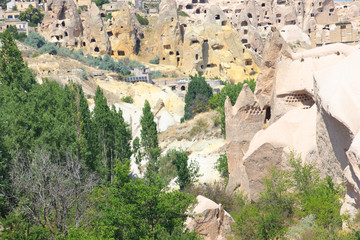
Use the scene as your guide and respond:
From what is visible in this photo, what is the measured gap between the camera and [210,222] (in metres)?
23.0

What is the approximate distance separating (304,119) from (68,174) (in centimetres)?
1153

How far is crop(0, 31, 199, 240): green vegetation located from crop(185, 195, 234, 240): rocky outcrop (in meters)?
2.09

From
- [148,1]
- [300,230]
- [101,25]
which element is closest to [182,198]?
[300,230]

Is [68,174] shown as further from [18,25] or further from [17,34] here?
[18,25]

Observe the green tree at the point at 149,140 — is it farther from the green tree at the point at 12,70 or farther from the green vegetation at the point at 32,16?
the green vegetation at the point at 32,16

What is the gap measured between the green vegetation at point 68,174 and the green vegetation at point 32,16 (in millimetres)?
55014

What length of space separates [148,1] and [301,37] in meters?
32.6

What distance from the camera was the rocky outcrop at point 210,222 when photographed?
22.8 meters

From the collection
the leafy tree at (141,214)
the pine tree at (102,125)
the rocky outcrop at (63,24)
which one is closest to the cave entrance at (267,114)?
the leafy tree at (141,214)

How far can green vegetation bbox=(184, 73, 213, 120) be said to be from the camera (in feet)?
193

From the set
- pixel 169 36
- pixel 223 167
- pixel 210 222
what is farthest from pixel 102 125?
pixel 169 36

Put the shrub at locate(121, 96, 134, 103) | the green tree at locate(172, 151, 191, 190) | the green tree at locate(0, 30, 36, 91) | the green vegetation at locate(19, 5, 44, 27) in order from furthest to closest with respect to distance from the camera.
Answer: the green vegetation at locate(19, 5, 44, 27), the shrub at locate(121, 96, 134, 103), the green tree at locate(0, 30, 36, 91), the green tree at locate(172, 151, 191, 190)

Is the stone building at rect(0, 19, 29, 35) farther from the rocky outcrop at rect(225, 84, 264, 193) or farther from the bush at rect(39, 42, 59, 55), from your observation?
the rocky outcrop at rect(225, 84, 264, 193)

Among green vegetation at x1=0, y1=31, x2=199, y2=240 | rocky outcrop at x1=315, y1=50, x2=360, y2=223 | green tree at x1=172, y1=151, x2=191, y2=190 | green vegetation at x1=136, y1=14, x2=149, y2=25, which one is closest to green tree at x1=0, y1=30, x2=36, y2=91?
green vegetation at x1=0, y1=31, x2=199, y2=240
